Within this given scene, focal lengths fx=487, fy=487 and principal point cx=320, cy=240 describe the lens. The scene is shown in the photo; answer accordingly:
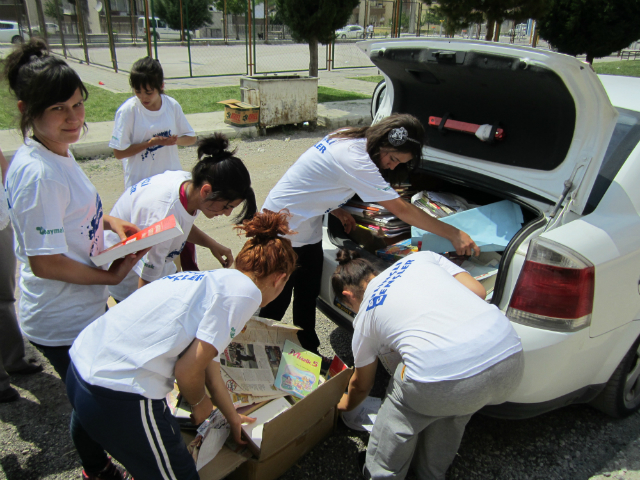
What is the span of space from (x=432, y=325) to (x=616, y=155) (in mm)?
1324

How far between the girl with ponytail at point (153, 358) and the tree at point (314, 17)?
10.0 meters

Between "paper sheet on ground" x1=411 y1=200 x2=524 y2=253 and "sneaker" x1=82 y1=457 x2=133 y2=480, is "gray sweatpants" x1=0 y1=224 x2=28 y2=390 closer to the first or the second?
"sneaker" x1=82 y1=457 x2=133 y2=480

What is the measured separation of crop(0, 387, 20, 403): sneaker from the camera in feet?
8.56

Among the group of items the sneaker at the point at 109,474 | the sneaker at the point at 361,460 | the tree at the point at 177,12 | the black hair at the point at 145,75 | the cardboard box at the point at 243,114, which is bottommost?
the sneaker at the point at 361,460

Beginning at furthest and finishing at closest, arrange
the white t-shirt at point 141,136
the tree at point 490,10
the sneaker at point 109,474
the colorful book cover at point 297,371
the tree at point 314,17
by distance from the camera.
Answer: the tree at point 490,10, the tree at point 314,17, the white t-shirt at point 141,136, the colorful book cover at point 297,371, the sneaker at point 109,474

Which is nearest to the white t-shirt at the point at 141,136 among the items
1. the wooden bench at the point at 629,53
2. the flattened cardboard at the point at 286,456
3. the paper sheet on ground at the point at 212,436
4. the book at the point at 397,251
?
the book at the point at 397,251

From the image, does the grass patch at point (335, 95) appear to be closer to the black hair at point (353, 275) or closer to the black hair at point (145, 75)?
the black hair at point (145, 75)

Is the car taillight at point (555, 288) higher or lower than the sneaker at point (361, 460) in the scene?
higher

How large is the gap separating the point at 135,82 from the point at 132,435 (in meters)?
2.63

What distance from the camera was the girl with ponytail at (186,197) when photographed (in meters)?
2.28

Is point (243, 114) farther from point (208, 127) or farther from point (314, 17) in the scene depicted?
point (314, 17)

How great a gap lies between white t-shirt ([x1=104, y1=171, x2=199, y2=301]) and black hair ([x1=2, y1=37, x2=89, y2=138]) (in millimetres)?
616

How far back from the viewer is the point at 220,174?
2.26 m

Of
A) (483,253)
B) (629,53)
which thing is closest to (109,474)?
(483,253)
